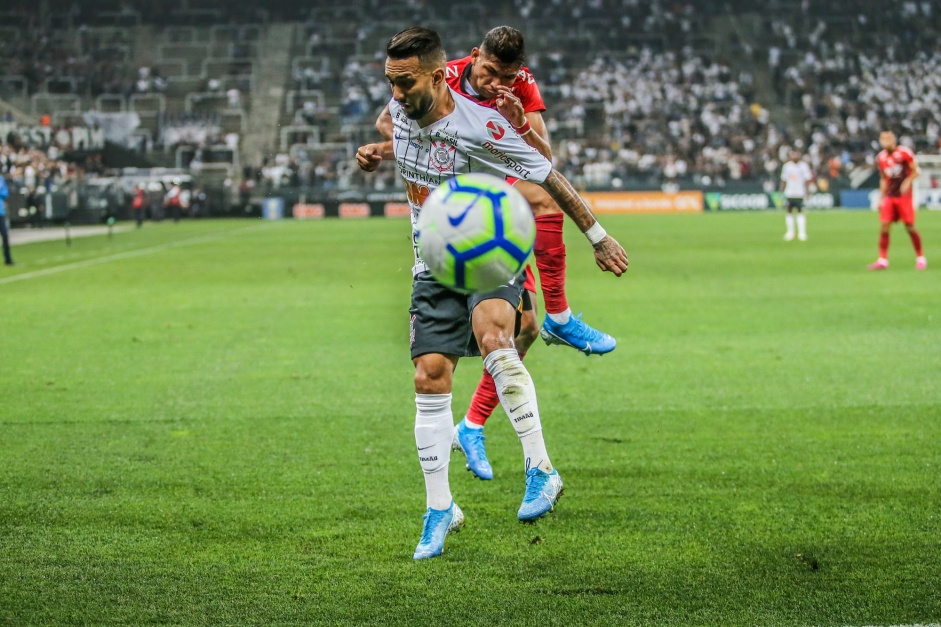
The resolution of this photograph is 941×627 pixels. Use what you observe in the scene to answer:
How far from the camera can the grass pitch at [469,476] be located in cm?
435

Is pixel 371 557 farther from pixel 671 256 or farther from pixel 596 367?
pixel 671 256

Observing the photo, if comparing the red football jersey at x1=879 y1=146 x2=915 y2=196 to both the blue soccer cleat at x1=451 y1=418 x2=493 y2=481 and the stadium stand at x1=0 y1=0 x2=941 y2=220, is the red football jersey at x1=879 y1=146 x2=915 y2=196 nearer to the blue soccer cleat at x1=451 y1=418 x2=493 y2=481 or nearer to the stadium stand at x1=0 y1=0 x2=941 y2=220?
the blue soccer cleat at x1=451 y1=418 x2=493 y2=481

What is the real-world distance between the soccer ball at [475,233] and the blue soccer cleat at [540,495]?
3.85ft

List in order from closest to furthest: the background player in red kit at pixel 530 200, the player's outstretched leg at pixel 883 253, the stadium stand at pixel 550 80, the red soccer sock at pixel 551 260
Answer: the background player in red kit at pixel 530 200, the red soccer sock at pixel 551 260, the player's outstretched leg at pixel 883 253, the stadium stand at pixel 550 80

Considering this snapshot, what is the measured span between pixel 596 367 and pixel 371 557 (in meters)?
5.82

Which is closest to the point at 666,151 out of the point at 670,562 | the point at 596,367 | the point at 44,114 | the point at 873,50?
the point at 873,50

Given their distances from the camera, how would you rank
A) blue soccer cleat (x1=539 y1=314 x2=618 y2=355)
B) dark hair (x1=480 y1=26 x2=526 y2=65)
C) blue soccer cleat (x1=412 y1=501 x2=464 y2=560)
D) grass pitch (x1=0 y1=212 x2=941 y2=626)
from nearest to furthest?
grass pitch (x1=0 y1=212 x2=941 y2=626), blue soccer cleat (x1=412 y1=501 x2=464 y2=560), dark hair (x1=480 y1=26 x2=526 y2=65), blue soccer cleat (x1=539 y1=314 x2=618 y2=355)

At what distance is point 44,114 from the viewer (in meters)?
55.3

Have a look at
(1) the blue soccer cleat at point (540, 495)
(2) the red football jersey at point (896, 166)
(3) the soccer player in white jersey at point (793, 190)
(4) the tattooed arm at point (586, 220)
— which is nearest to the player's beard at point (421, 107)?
(4) the tattooed arm at point (586, 220)

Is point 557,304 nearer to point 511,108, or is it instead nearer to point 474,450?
point 474,450

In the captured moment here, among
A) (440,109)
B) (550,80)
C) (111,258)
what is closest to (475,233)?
(440,109)

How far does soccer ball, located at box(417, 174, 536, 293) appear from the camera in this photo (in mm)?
4359

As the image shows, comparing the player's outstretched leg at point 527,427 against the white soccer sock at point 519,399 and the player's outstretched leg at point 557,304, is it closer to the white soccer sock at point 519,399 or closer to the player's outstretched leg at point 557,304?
the white soccer sock at point 519,399

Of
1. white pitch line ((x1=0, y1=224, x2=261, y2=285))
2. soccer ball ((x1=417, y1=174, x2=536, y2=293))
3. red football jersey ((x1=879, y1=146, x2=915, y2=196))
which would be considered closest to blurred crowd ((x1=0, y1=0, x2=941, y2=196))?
white pitch line ((x1=0, y1=224, x2=261, y2=285))
